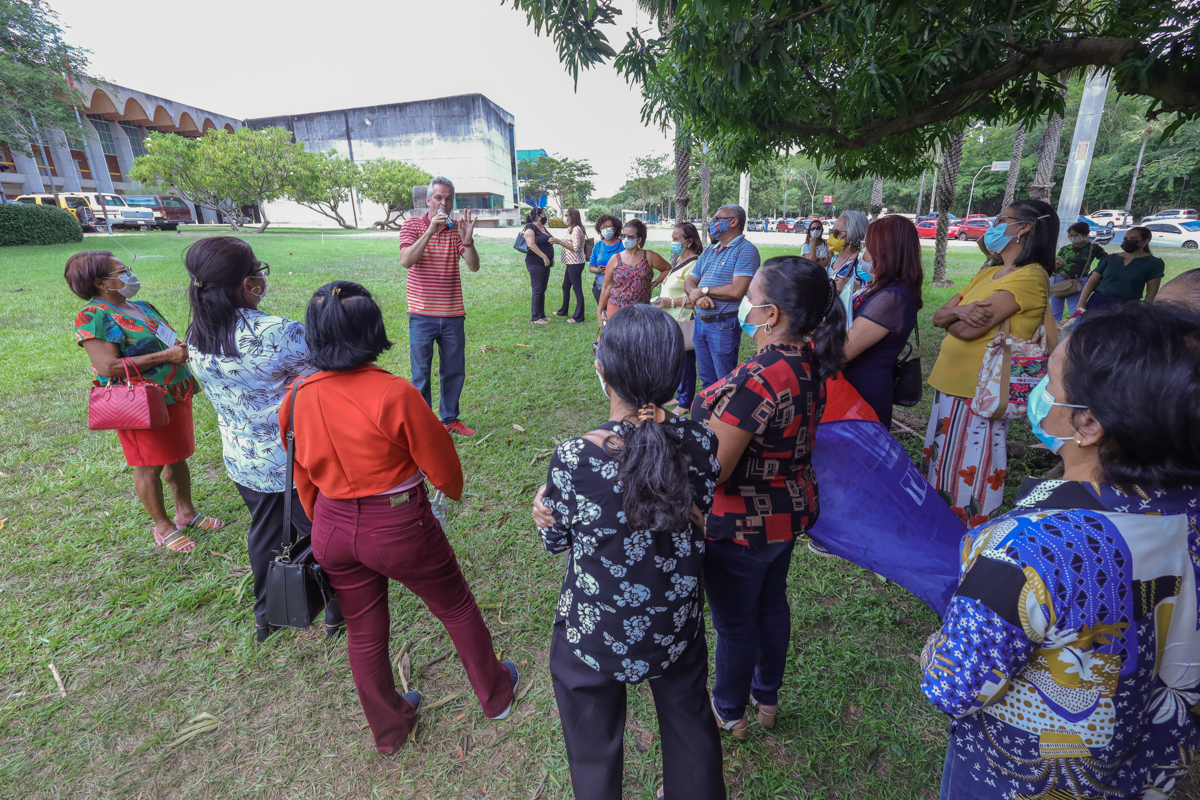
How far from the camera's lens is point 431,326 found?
15.8ft

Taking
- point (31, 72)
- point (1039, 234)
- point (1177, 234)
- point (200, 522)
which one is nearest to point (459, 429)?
point (200, 522)

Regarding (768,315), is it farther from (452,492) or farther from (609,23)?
(609,23)

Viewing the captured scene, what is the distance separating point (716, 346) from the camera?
4.95 meters

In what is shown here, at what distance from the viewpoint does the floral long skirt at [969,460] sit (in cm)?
328

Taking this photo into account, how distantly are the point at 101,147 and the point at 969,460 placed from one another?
176 ft

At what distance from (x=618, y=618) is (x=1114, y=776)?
1114 mm

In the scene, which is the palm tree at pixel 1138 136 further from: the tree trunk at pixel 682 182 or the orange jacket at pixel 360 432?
the orange jacket at pixel 360 432

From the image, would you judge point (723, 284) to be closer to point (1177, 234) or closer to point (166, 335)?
point (166, 335)

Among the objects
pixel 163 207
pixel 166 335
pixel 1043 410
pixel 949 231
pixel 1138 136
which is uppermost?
pixel 1138 136

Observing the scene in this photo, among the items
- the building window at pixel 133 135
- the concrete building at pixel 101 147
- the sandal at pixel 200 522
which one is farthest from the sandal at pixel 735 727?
the building window at pixel 133 135

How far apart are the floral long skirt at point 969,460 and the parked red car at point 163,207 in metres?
39.7

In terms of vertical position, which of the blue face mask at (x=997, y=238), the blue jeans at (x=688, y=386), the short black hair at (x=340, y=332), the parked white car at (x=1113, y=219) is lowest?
the blue jeans at (x=688, y=386)

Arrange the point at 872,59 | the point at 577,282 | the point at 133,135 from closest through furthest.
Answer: the point at 872,59, the point at 577,282, the point at 133,135

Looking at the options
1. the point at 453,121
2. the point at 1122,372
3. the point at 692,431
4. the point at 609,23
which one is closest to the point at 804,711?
the point at 692,431
